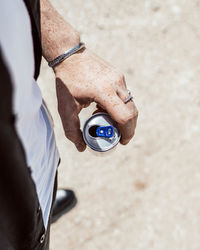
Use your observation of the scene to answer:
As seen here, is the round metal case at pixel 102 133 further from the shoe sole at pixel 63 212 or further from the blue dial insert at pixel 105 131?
the shoe sole at pixel 63 212

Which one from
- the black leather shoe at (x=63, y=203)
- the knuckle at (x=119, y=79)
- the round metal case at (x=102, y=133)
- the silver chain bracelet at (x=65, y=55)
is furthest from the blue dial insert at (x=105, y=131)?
the black leather shoe at (x=63, y=203)

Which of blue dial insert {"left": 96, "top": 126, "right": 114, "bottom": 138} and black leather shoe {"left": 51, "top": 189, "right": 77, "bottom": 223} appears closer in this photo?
blue dial insert {"left": 96, "top": 126, "right": 114, "bottom": 138}

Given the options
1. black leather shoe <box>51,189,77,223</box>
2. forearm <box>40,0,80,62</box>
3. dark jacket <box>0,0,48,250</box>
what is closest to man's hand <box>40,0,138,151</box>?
forearm <box>40,0,80,62</box>

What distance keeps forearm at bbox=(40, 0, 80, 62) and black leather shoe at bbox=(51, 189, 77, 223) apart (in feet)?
3.74

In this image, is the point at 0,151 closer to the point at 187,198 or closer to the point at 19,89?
the point at 19,89

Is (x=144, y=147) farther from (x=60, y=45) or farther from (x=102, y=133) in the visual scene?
(x=60, y=45)

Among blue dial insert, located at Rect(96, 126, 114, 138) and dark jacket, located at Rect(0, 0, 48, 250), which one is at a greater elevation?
dark jacket, located at Rect(0, 0, 48, 250)

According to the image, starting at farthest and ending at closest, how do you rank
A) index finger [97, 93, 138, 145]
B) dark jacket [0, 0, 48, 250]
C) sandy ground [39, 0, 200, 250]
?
sandy ground [39, 0, 200, 250] → index finger [97, 93, 138, 145] → dark jacket [0, 0, 48, 250]

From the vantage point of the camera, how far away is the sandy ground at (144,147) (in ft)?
7.23

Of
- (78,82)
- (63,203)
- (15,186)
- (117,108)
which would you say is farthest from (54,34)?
(63,203)

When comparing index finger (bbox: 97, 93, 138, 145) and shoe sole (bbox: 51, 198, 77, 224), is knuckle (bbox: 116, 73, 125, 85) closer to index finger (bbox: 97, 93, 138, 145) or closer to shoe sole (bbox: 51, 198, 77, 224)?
index finger (bbox: 97, 93, 138, 145)

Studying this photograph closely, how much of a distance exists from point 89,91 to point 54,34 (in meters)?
0.23

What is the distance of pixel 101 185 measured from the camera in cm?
230

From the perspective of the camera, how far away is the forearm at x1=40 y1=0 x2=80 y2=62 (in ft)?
4.13
